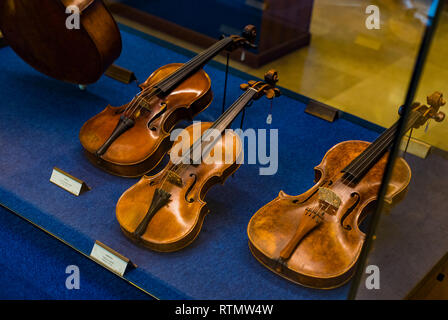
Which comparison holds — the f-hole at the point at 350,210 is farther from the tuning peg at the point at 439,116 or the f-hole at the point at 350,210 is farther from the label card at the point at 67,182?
the label card at the point at 67,182

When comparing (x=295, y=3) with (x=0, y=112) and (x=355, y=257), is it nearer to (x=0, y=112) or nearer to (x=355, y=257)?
(x=0, y=112)

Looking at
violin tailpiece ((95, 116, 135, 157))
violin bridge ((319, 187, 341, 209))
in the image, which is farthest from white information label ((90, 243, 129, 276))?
violin bridge ((319, 187, 341, 209))

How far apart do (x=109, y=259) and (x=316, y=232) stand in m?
0.67

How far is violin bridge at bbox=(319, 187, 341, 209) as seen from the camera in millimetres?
1582

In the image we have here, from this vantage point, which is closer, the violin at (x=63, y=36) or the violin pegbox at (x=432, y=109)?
the violin pegbox at (x=432, y=109)

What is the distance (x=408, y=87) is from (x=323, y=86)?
2238 mm

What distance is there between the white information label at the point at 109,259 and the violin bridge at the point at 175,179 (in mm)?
298

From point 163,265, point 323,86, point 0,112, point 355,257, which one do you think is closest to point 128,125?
point 163,265

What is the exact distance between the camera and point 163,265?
1652mm

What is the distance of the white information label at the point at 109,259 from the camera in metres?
1.64

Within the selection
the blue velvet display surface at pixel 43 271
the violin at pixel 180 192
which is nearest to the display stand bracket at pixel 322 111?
the violin at pixel 180 192

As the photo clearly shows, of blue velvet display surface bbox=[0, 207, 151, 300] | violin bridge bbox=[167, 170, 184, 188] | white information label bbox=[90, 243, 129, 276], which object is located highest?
violin bridge bbox=[167, 170, 184, 188]
